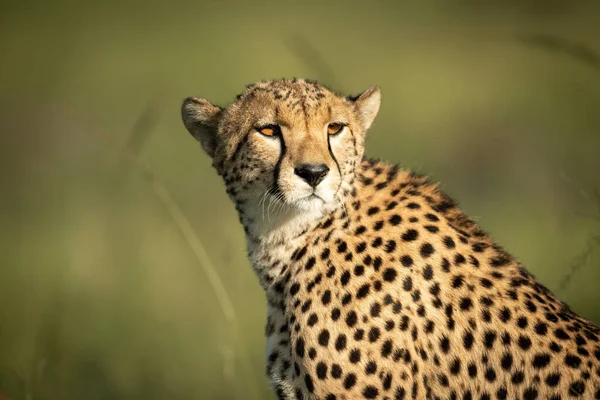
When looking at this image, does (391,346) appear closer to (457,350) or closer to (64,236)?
(457,350)

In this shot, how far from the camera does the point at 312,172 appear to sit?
325cm

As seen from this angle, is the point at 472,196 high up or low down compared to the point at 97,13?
up

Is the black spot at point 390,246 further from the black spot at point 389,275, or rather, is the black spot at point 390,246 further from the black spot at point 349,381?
the black spot at point 349,381

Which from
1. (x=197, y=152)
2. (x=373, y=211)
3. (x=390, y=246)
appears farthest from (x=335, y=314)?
(x=197, y=152)

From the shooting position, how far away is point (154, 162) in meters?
8.66

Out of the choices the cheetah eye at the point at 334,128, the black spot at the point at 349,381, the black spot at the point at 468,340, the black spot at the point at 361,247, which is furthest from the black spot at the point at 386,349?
the cheetah eye at the point at 334,128

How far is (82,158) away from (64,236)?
171 cm

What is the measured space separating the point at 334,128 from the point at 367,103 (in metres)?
0.26

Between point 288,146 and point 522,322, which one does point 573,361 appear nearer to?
point 522,322

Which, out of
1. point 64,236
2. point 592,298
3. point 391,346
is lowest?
point 64,236

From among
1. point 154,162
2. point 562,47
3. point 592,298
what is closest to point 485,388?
point 562,47

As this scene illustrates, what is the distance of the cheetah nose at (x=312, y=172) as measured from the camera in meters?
3.26

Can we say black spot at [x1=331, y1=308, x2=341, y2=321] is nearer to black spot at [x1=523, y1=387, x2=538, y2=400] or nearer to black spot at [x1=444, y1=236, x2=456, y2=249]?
black spot at [x1=444, y1=236, x2=456, y2=249]

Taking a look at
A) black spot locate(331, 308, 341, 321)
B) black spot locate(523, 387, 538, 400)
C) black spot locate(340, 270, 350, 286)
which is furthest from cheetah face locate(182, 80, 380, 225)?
black spot locate(523, 387, 538, 400)
